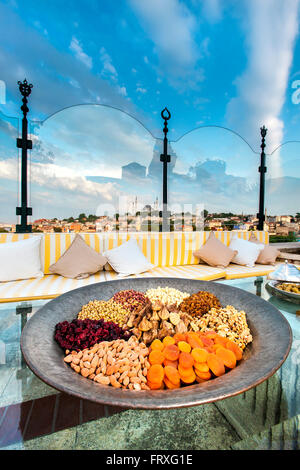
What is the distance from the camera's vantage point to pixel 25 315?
1199 mm

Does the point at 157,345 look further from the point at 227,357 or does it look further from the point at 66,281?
the point at 66,281

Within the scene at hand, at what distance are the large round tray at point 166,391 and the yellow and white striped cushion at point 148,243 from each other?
167 cm

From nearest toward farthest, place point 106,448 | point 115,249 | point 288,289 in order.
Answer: point 106,448
point 288,289
point 115,249

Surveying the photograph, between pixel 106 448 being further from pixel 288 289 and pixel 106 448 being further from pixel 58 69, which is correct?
pixel 58 69

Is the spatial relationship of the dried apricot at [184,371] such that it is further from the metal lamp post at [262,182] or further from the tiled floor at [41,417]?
the metal lamp post at [262,182]

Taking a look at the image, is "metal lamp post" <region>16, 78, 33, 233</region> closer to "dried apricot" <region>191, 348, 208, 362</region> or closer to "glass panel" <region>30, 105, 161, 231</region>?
"glass panel" <region>30, 105, 161, 231</region>

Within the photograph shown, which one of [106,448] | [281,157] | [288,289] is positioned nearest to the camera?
[106,448]

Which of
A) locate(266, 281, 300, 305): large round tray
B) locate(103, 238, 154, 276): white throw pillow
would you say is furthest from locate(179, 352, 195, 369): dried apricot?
locate(103, 238, 154, 276): white throw pillow

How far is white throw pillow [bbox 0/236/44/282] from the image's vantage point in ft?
7.07

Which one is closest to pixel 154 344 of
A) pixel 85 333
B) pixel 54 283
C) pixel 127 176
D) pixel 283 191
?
pixel 85 333

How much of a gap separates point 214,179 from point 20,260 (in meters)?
3.39

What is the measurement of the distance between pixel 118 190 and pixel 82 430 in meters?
3.09

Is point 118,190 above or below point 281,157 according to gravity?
below

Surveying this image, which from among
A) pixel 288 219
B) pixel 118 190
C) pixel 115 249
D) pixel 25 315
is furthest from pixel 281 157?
pixel 25 315
